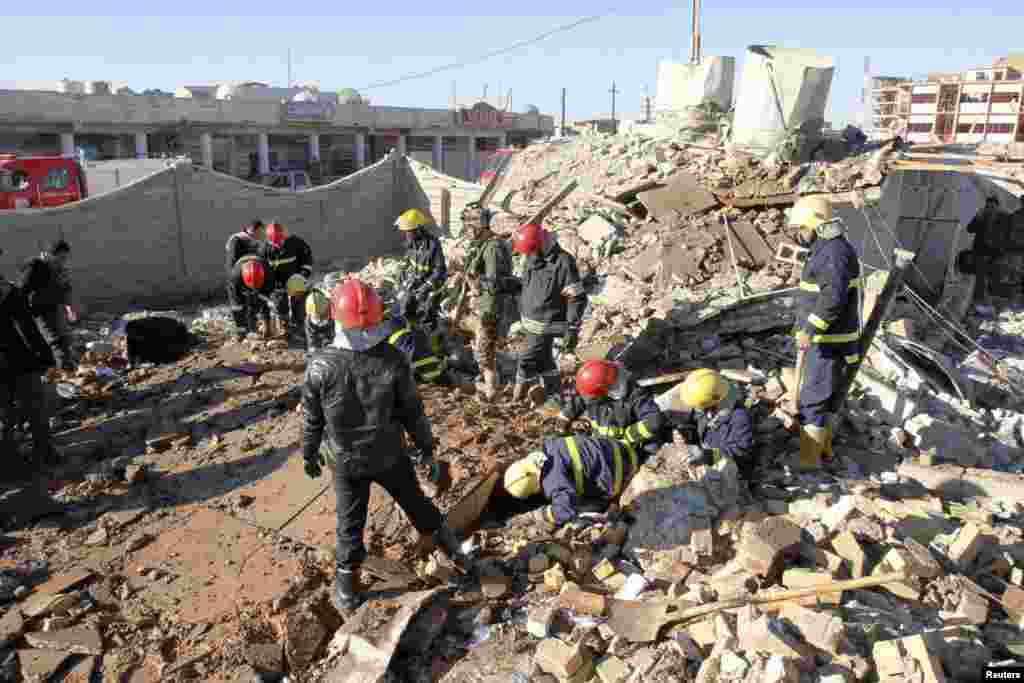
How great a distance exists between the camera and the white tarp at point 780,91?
11023 mm

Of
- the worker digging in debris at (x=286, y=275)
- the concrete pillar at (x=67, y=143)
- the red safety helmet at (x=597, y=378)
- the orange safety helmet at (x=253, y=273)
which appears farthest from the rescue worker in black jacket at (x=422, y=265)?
the concrete pillar at (x=67, y=143)

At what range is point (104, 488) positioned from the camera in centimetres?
522

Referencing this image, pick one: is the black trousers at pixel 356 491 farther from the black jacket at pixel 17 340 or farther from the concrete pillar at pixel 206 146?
the concrete pillar at pixel 206 146

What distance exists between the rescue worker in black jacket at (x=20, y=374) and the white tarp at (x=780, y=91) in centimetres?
1004

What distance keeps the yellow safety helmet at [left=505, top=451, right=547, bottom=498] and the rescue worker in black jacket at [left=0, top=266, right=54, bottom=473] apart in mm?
3672

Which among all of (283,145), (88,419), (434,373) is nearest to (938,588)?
(434,373)

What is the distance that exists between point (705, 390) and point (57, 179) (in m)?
13.3

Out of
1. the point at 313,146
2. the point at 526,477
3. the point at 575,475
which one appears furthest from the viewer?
the point at 313,146

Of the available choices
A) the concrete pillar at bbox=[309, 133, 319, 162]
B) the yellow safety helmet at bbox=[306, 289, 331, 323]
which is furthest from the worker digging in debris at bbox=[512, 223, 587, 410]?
the concrete pillar at bbox=[309, 133, 319, 162]

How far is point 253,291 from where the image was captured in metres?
8.20

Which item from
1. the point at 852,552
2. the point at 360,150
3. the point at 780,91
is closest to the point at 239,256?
the point at 852,552

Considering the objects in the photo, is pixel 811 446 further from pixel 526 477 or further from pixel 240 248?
pixel 240 248

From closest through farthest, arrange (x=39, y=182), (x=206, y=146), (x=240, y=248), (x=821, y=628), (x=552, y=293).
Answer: (x=821, y=628) < (x=552, y=293) < (x=240, y=248) < (x=39, y=182) < (x=206, y=146)

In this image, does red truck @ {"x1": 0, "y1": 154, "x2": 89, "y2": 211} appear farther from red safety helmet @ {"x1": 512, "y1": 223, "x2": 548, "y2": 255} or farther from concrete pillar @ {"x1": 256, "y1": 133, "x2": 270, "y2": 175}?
concrete pillar @ {"x1": 256, "y1": 133, "x2": 270, "y2": 175}
